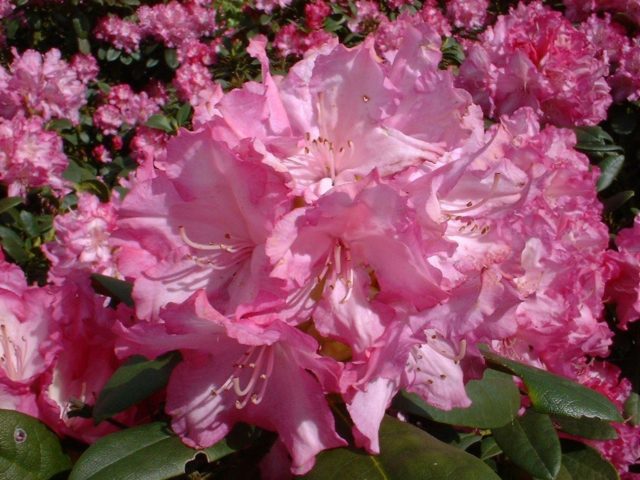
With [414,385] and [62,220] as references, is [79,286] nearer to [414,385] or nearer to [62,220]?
[414,385]

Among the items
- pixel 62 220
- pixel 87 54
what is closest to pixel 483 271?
pixel 62 220

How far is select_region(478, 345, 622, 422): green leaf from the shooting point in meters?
0.83

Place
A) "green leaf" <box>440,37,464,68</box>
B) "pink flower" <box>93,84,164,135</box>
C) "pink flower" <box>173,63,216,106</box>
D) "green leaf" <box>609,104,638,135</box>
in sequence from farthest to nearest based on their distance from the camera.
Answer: "pink flower" <box>93,84,164,135</box>
"pink flower" <box>173,63,216,106</box>
"green leaf" <box>440,37,464,68</box>
"green leaf" <box>609,104,638,135</box>

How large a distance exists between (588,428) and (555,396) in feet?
0.77

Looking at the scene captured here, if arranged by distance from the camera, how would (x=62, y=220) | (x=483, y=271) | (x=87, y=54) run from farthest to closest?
(x=87, y=54)
(x=62, y=220)
(x=483, y=271)

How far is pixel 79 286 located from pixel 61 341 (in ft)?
0.24

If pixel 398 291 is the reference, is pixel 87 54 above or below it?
below

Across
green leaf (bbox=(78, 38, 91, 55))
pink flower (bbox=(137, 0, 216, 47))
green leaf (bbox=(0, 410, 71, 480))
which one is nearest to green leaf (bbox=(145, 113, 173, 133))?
pink flower (bbox=(137, 0, 216, 47))

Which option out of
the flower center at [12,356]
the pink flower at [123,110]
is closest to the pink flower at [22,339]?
the flower center at [12,356]

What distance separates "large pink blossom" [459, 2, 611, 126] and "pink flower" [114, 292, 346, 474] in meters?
1.19

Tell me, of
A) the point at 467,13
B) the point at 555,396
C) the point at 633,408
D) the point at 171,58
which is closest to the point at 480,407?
the point at 555,396

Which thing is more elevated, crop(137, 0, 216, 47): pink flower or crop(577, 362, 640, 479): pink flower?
crop(137, 0, 216, 47): pink flower

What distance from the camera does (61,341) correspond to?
822 mm

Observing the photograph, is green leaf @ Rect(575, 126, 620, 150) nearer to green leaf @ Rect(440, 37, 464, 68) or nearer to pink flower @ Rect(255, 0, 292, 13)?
green leaf @ Rect(440, 37, 464, 68)
